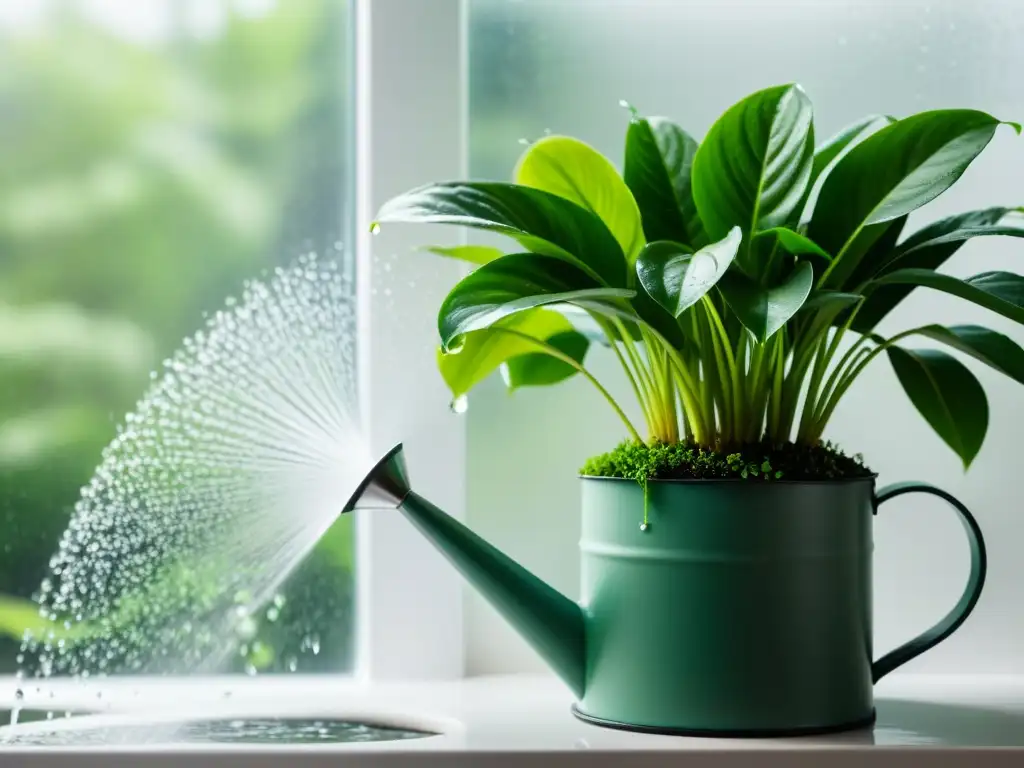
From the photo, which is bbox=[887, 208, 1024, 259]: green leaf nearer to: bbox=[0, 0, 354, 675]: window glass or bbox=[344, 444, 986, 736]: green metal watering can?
bbox=[344, 444, 986, 736]: green metal watering can

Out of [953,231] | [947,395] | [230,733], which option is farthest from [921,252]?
[230,733]

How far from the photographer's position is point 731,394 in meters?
0.74

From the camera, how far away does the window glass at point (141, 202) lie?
3.32ft

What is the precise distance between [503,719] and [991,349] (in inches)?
17.6

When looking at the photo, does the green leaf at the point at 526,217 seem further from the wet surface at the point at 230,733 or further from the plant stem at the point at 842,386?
the wet surface at the point at 230,733

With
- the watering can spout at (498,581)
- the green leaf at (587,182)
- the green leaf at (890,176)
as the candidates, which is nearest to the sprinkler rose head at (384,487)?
the watering can spout at (498,581)

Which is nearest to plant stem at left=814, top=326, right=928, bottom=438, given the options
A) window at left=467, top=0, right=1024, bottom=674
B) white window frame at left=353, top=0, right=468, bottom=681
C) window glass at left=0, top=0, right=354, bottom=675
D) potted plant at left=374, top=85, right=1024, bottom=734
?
potted plant at left=374, top=85, right=1024, bottom=734

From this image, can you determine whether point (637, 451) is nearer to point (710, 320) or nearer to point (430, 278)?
point (710, 320)

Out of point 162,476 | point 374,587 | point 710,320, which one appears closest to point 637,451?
point 710,320

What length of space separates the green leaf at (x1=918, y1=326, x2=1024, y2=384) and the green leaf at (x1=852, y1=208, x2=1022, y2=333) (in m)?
0.05

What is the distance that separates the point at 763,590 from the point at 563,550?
330 mm

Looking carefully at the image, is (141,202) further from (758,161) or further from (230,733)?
(758,161)

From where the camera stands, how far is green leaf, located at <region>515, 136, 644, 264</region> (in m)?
0.78

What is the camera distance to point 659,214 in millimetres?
783
